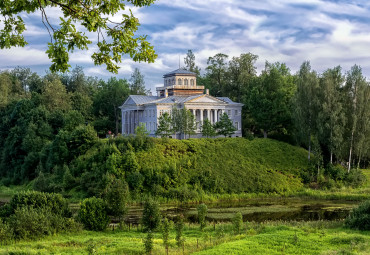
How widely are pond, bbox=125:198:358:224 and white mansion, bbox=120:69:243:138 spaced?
19.1m

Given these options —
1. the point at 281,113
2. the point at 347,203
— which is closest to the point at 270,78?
the point at 281,113

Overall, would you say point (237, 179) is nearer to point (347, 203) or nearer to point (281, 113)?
point (347, 203)

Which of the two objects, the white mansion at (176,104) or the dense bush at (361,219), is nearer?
the dense bush at (361,219)

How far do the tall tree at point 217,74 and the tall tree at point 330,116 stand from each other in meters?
25.8

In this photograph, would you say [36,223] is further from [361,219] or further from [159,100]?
[159,100]

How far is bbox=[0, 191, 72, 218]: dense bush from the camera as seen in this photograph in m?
24.2

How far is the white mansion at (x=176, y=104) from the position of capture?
56125 mm

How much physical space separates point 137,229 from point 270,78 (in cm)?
3580

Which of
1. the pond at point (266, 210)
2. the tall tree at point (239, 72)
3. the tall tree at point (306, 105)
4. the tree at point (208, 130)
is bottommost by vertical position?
the pond at point (266, 210)

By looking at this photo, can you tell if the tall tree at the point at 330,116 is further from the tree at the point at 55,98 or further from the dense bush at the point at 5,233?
the tree at the point at 55,98

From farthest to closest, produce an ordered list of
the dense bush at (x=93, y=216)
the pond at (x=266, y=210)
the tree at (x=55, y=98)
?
1. the tree at (x=55, y=98)
2. the pond at (x=266, y=210)
3. the dense bush at (x=93, y=216)

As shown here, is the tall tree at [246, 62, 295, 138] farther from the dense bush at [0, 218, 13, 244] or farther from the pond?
the dense bush at [0, 218, 13, 244]

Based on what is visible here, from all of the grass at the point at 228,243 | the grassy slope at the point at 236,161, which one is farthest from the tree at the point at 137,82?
the grass at the point at 228,243

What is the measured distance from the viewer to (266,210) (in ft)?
110
